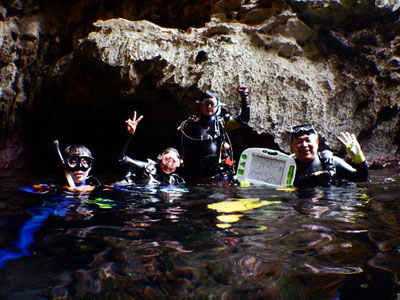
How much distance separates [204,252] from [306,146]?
279 centimetres

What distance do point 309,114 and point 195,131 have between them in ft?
8.15

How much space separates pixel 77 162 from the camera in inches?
136

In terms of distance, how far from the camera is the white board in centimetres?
355

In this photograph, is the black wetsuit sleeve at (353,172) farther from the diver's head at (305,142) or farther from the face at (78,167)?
the face at (78,167)

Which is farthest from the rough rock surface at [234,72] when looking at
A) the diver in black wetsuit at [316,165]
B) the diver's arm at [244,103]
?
the diver in black wetsuit at [316,165]

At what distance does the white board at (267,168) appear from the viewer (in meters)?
3.55

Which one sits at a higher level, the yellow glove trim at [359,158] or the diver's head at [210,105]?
the diver's head at [210,105]

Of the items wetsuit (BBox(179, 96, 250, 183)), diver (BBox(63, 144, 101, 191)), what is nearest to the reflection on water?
diver (BBox(63, 144, 101, 191))

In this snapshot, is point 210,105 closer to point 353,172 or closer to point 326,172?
point 326,172

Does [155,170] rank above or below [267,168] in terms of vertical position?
below

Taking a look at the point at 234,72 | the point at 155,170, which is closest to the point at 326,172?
the point at 155,170

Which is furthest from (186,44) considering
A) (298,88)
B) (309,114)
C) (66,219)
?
→ (66,219)

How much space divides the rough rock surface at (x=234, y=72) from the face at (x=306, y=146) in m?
2.16

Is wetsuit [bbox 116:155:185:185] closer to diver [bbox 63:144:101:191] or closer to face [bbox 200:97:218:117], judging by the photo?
diver [bbox 63:144:101:191]
